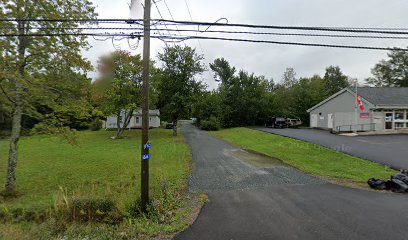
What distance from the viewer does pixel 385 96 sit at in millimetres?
27750

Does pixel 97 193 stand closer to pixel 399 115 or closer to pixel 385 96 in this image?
pixel 399 115

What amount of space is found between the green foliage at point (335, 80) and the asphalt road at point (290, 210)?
5722 centimetres

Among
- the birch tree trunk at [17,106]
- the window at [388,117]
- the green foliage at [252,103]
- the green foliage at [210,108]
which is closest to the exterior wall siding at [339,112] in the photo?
the window at [388,117]

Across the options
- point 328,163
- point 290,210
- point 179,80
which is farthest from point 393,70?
point 290,210

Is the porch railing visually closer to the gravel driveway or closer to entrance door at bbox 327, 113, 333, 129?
entrance door at bbox 327, 113, 333, 129

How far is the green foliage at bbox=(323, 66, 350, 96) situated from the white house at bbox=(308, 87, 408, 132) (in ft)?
104

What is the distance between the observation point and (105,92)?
2795cm

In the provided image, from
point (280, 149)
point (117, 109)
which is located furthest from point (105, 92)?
point (280, 149)

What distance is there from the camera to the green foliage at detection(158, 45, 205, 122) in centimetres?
3225

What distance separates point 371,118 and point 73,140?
27.4 metres

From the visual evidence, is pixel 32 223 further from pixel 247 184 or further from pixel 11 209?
pixel 247 184

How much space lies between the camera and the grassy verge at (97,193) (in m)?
5.96

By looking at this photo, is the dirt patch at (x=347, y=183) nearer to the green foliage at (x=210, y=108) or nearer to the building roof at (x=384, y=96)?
the building roof at (x=384, y=96)

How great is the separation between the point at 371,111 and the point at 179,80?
2187 cm
